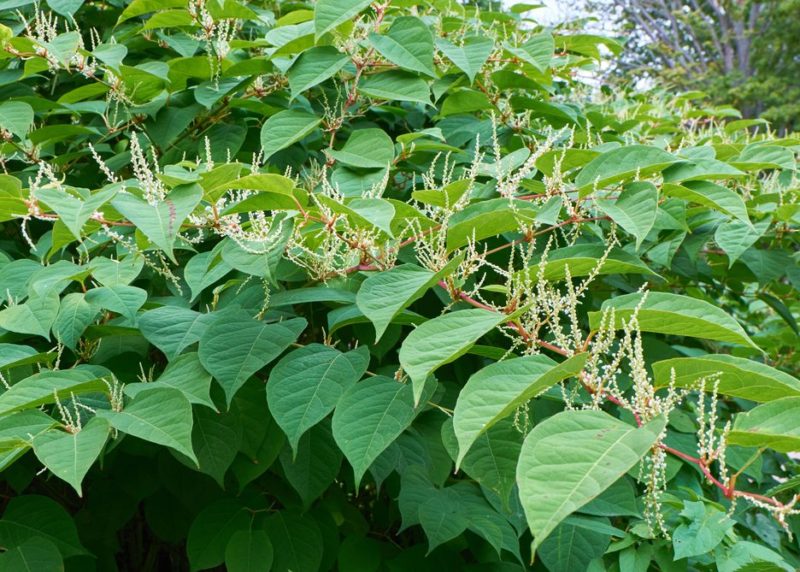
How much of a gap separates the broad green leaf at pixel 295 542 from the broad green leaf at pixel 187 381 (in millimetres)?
436

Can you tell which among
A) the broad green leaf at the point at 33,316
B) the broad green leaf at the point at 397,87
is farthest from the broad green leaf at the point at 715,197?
the broad green leaf at the point at 33,316

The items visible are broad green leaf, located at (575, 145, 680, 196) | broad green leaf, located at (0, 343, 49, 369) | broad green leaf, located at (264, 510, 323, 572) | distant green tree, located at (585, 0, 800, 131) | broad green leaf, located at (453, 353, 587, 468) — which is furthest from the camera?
distant green tree, located at (585, 0, 800, 131)

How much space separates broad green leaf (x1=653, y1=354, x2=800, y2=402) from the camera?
1001 millimetres

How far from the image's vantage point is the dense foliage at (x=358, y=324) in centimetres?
107

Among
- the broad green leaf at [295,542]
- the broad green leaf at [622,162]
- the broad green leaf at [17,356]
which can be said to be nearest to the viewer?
the broad green leaf at [17,356]

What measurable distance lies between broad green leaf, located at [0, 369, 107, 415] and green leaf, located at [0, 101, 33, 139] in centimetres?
85

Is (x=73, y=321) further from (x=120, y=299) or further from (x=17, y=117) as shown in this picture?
(x=17, y=117)

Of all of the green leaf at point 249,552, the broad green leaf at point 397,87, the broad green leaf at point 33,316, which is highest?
the broad green leaf at point 397,87

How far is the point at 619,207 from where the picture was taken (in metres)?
1.44

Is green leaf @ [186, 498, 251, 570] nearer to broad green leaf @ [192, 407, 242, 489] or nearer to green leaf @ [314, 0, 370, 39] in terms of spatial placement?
broad green leaf @ [192, 407, 242, 489]

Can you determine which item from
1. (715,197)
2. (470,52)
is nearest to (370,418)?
(715,197)

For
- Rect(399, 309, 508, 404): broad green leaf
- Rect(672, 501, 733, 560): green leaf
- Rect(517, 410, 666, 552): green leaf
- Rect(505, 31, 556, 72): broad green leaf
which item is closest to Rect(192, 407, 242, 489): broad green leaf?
Rect(399, 309, 508, 404): broad green leaf

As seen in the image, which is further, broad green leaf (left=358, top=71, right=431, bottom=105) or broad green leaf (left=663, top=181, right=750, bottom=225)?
broad green leaf (left=358, top=71, right=431, bottom=105)

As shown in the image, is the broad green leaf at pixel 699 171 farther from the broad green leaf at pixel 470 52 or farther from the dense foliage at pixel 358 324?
the broad green leaf at pixel 470 52
